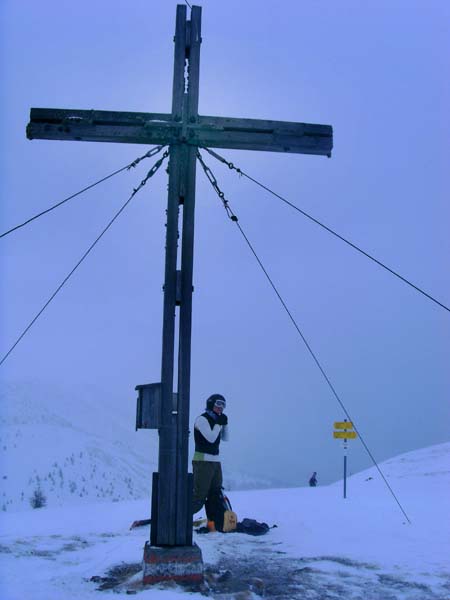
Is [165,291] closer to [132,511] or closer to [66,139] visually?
[66,139]

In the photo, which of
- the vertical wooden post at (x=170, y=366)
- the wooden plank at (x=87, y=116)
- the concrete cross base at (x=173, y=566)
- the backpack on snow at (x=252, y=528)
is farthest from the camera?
the backpack on snow at (x=252, y=528)

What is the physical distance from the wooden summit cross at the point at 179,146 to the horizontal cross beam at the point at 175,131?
1 cm

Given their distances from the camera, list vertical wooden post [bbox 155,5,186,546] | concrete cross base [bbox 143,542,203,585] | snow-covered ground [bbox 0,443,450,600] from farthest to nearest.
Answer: vertical wooden post [bbox 155,5,186,546] → concrete cross base [bbox 143,542,203,585] → snow-covered ground [bbox 0,443,450,600]

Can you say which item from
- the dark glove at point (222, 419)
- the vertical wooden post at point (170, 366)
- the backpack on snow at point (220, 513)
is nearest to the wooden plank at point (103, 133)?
the vertical wooden post at point (170, 366)

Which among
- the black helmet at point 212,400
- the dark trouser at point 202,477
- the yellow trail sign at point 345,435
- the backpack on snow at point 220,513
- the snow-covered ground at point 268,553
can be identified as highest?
the black helmet at point 212,400

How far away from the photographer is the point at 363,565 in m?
7.40

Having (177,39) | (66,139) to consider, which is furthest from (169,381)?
(177,39)

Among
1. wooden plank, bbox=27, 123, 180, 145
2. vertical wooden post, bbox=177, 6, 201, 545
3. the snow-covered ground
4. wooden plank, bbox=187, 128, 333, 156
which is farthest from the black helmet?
wooden plank, bbox=27, 123, 180, 145

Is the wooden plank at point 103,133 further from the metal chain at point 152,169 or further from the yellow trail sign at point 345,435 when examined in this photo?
the yellow trail sign at point 345,435

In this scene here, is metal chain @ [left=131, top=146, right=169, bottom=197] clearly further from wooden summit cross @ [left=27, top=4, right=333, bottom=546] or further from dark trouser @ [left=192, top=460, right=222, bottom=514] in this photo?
dark trouser @ [left=192, top=460, right=222, bottom=514]

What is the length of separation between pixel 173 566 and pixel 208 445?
272cm

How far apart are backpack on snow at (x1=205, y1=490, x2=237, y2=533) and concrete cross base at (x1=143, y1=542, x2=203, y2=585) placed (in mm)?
2867

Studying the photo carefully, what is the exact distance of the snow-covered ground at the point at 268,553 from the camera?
20.4 ft

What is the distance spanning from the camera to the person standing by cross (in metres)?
Result: 8.99
